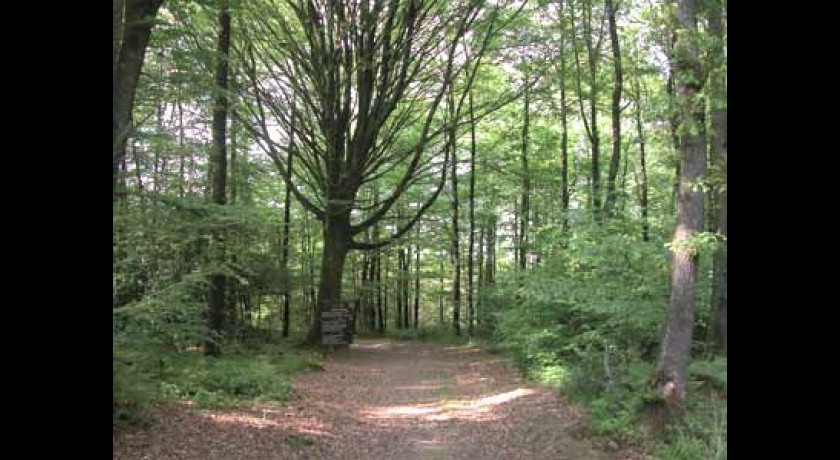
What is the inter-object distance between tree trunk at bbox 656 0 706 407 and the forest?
0.03 meters

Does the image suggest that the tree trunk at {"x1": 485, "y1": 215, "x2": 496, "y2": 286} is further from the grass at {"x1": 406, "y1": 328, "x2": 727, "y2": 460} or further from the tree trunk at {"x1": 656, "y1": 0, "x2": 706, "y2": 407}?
the tree trunk at {"x1": 656, "y1": 0, "x2": 706, "y2": 407}

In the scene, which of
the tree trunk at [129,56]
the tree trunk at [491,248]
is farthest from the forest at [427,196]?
the tree trunk at [491,248]

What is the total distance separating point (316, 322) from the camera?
19.1 metres

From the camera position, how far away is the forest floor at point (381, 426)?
7.59 metres

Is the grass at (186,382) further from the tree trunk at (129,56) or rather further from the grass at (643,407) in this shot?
the grass at (643,407)

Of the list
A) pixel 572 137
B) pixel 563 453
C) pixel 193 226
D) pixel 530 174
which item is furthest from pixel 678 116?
pixel 572 137

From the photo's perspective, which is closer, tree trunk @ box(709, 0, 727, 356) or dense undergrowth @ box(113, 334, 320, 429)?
dense undergrowth @ box(113, 334, 320, 429)

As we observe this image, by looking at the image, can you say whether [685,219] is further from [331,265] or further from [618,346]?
[331,265]

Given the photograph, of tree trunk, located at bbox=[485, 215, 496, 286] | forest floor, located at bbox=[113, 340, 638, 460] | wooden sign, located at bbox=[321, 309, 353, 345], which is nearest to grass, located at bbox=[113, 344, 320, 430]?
forest floor, located at bbox=[113, 340, 638, 460]

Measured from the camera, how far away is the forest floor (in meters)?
7.59

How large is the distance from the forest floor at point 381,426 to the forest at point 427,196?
8.7 inches
